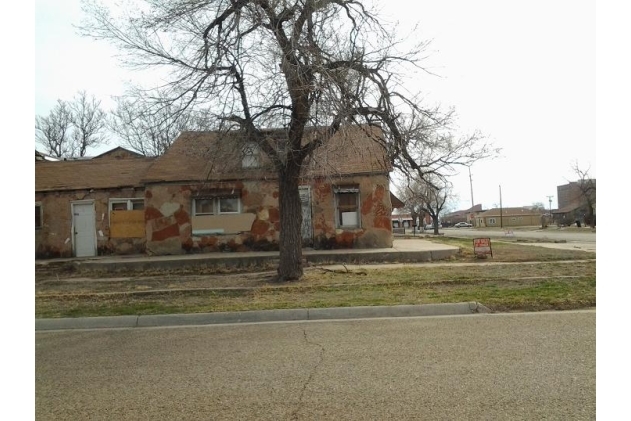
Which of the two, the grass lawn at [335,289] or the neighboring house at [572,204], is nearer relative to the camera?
the grass lawn at [335,289]

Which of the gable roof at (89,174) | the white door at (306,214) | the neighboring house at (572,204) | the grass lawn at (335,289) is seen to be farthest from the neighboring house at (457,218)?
the grass lawn at (335,289)

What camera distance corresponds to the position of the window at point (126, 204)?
20719mm

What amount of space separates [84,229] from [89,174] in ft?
8.91

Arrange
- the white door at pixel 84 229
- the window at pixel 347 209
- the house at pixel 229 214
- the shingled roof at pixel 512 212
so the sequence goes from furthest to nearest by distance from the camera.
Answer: the shingled roof at pixel 512 212
the white door at pixel 84 229
the window at pixel 347 209
the house at pixel 229 214

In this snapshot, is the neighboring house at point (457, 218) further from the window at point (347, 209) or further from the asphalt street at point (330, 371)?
the asphalt street at point (330, 371)

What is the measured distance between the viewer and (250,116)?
1198cm

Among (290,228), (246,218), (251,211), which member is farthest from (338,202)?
(290,228)

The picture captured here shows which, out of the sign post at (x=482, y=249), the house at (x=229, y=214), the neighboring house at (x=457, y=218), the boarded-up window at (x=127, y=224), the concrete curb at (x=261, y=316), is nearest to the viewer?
the concrete curb at (x=261, y=316)

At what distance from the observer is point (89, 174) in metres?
21.8

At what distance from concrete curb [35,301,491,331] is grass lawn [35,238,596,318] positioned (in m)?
0.38

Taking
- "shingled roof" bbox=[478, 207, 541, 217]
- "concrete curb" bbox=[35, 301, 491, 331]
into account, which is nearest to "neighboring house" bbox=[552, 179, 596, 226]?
"shingled roof" bbox=[478, 207, 541, 217]

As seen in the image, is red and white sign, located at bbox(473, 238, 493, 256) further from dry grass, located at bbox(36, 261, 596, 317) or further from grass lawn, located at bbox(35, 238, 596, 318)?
dry grass, located at bbox(36, 261, 596, 317)

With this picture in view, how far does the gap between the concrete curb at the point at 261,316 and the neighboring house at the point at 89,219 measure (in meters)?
11.9

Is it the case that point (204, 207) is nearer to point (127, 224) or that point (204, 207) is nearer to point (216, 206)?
point (216, 206)
